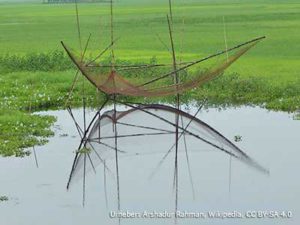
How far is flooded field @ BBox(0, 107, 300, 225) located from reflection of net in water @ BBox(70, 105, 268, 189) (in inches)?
7.3

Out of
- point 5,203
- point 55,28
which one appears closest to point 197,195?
point 5,203

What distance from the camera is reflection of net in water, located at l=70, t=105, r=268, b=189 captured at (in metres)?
13.8

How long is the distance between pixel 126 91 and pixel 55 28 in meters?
30.5

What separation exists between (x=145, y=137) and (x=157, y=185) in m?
3.98

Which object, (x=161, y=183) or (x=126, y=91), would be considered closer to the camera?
(x=161, y=183)

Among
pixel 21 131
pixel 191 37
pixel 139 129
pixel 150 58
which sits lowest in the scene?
pixel 191 37

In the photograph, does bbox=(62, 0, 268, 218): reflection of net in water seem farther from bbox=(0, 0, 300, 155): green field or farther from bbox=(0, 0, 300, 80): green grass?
bbox=(0, 0, 300, 80): green grass

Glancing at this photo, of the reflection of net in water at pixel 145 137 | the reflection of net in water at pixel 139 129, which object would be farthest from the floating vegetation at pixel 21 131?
the reflection of net in water at pixel 145 137

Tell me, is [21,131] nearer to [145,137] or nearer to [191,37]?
[145,137]

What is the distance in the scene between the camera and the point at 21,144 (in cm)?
1430

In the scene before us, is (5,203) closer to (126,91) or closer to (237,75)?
(126,91)

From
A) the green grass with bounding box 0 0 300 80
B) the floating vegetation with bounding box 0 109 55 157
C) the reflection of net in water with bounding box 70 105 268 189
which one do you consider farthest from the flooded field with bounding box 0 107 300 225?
the green grass with bounding box 0 0 300 80

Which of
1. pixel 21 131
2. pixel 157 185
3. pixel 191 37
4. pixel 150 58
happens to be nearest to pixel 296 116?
pixel 157 185

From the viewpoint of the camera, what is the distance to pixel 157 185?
1184 cm
